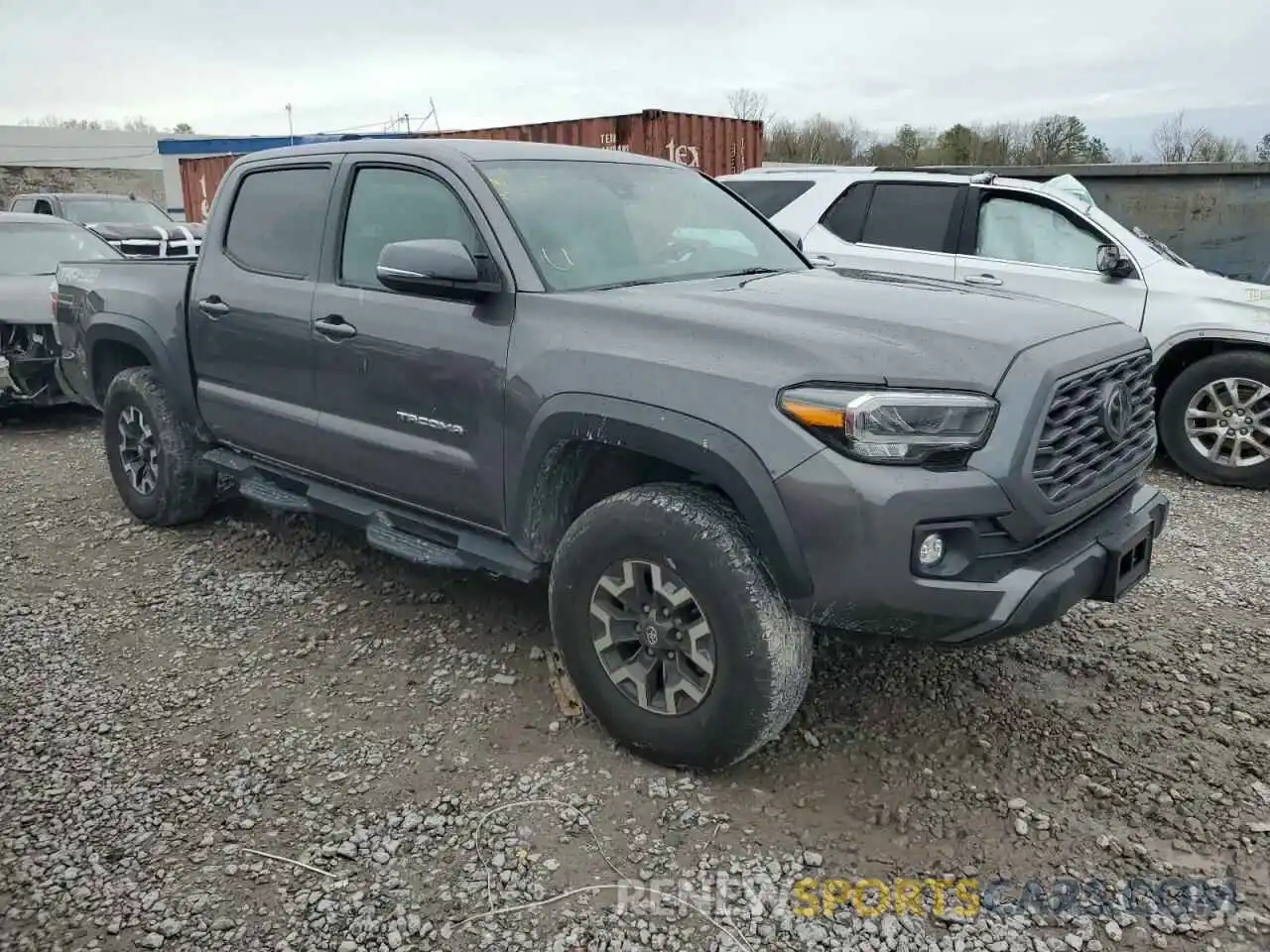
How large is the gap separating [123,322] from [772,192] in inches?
177

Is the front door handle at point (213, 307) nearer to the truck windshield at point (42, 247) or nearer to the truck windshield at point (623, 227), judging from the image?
the truck windshield at point (623, 227)

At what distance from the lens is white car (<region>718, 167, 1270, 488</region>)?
5938mm

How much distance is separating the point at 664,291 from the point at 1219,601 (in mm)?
2846

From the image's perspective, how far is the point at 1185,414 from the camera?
6.07m

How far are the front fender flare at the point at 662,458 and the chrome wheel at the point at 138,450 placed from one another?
2779 millimetres

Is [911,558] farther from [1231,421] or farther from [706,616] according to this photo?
[1231,421]

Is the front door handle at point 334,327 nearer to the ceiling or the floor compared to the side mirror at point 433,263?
nearer to the floor

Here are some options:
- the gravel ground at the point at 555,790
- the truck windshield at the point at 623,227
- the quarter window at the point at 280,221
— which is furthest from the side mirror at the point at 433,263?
the gravel ground at the point at 555,790

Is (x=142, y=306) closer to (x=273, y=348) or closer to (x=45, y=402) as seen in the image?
(x=273, y=348)

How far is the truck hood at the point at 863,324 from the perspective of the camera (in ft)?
8.62

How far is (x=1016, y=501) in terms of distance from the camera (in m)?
2.58

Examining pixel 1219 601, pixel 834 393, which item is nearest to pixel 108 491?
pixel 834 393

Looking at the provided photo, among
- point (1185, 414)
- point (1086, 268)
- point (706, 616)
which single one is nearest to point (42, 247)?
point (706, 616)

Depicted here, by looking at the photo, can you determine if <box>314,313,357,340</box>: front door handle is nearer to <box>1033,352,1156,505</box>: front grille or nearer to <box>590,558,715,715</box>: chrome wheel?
<box>590,558,715,715</box>: chrome wheel
